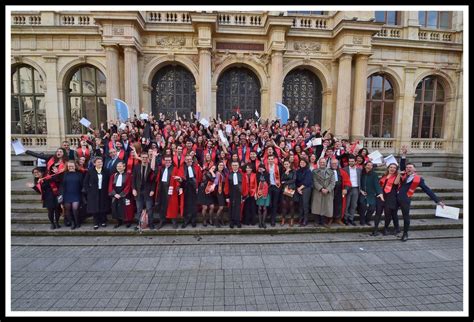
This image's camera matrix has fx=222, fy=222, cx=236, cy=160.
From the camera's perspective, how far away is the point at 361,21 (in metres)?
12.8

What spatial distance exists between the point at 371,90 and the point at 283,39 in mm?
7547

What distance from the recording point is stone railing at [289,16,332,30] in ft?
45.7

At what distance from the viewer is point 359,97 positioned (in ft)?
45.2

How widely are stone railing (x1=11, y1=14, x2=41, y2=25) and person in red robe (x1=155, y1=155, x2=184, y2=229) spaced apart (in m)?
15.1

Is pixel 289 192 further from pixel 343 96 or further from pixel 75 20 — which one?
pixel 75 20

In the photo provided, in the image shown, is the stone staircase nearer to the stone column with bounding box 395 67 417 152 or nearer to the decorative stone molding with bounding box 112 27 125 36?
the stone column with bounding box 395 67 417 152

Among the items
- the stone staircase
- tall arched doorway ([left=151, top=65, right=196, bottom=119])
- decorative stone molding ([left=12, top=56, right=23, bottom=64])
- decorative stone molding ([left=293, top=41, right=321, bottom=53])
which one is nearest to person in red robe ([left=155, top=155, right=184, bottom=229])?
the stone staircase

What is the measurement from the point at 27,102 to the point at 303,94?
60.5 ft

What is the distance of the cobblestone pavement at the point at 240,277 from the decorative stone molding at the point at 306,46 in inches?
482

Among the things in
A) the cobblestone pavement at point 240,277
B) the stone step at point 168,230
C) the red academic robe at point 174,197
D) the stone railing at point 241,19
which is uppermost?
the stone railing at point 241,19

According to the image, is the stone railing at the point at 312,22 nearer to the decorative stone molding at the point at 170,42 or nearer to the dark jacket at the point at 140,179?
the decorative stone molding at the point at 170,42

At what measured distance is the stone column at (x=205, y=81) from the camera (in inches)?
517

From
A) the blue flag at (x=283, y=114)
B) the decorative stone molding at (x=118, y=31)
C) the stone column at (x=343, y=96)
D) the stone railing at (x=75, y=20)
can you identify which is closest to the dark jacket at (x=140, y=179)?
the blue flag at (x=283, y=114)

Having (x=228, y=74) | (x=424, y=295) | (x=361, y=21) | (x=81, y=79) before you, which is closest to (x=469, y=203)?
(x=424, y=295)
